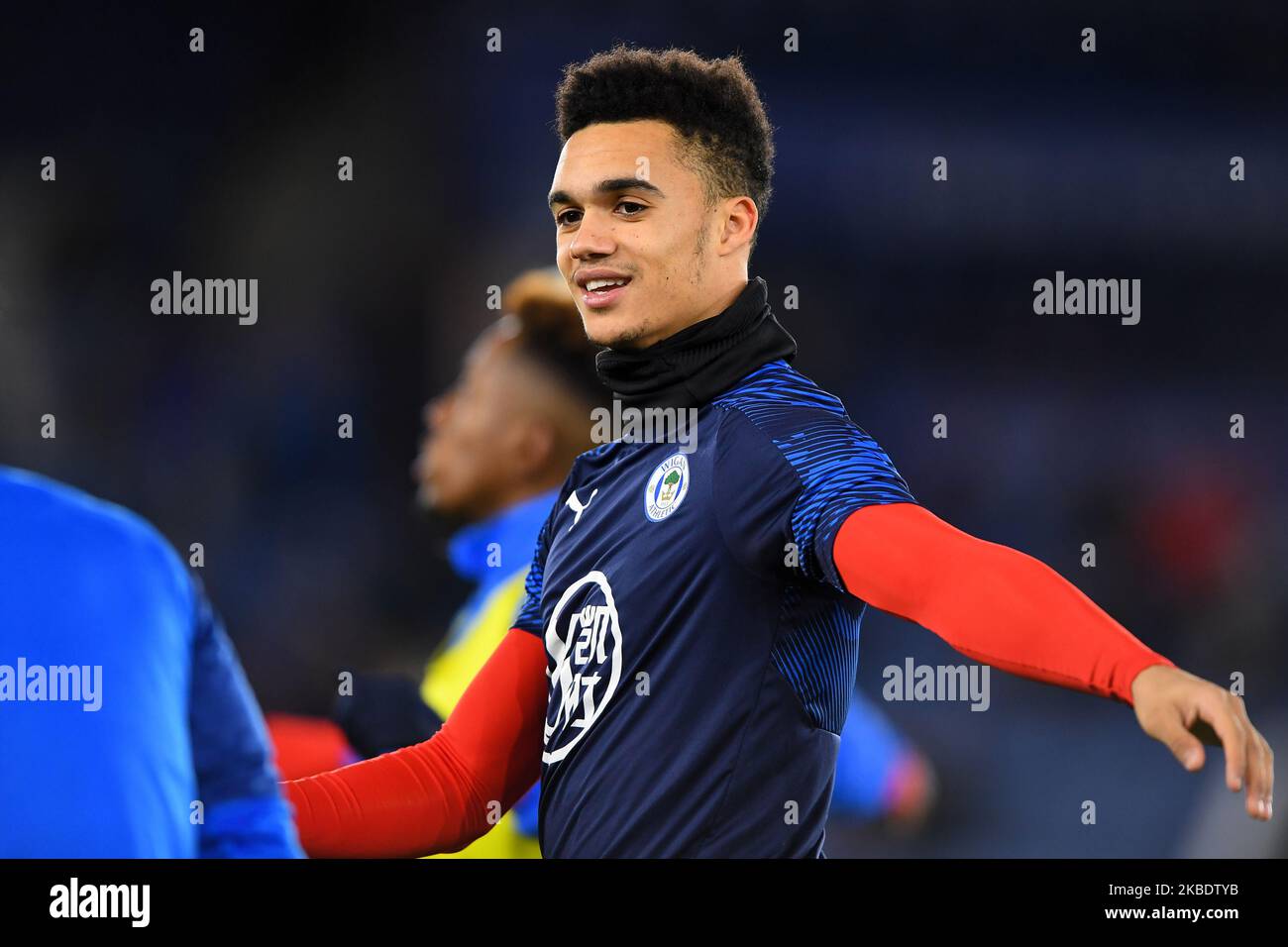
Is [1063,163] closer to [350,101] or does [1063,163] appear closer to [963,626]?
[350,101]

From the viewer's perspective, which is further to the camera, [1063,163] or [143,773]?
[1063,163]

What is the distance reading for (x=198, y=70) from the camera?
6730 millimetres

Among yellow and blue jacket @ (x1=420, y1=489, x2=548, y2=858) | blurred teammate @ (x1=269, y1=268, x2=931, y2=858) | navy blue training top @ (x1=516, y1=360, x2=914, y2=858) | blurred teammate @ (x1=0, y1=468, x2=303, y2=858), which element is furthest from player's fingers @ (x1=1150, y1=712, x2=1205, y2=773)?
blurred teammate @ (x1=269, y1=268, x2=931, y2=858)

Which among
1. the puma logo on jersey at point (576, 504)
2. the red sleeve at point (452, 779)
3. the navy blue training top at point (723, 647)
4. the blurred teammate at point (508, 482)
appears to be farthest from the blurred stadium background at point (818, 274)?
the navy blue training top at point (723, 647)

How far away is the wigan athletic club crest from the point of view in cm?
204

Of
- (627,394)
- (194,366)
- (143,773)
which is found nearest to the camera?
(143,773)

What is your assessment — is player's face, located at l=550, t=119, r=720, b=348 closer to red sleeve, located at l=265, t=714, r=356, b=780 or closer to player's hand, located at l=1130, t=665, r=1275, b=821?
player's hand, located at l=1130, t=665, r=1275, b=821

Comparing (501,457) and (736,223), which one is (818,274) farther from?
(736,223)

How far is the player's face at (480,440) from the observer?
515cm

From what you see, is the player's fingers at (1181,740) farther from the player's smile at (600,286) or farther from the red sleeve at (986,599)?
the player's smile at (600,286)

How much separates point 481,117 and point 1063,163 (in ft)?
9.32

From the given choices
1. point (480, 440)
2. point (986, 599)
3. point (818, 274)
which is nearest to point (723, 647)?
point (986, 599)
